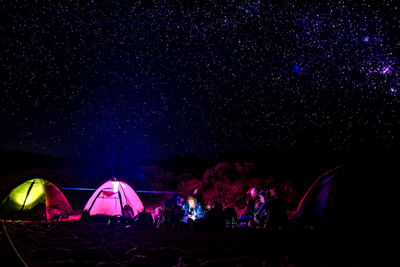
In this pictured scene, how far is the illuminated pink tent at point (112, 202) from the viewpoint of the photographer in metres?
10.6

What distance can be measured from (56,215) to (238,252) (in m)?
8.13

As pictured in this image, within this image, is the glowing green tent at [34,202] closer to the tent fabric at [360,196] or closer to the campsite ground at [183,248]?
the campsite ground at [183,248]

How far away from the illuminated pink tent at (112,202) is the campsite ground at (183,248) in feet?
8.94

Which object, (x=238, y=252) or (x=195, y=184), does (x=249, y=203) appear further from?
(x=195, y=184)

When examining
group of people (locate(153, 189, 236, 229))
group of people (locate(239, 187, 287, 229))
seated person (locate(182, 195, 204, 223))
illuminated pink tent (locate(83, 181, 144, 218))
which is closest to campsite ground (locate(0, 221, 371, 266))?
group of people (locate(239, 187, 287, 229))

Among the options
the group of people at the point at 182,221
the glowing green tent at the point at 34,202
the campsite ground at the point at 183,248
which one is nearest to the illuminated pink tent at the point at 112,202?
the glowing green tent at the point at 34,202

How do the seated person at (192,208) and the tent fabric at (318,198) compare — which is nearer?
the tent fabric at (318,198)

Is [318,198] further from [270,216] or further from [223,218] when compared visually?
[223,218]

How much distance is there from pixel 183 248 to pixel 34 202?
25.4 ft

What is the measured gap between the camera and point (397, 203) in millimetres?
6188

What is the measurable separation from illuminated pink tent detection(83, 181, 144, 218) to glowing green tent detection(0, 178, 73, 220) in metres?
1.39

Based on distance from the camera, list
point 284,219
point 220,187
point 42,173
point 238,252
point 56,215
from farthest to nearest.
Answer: point 42,173
point 220,187
point 56,215
point 284,219
point 238,252

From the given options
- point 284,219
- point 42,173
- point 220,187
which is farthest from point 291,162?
point 42,173

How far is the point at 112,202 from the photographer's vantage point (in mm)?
10922
